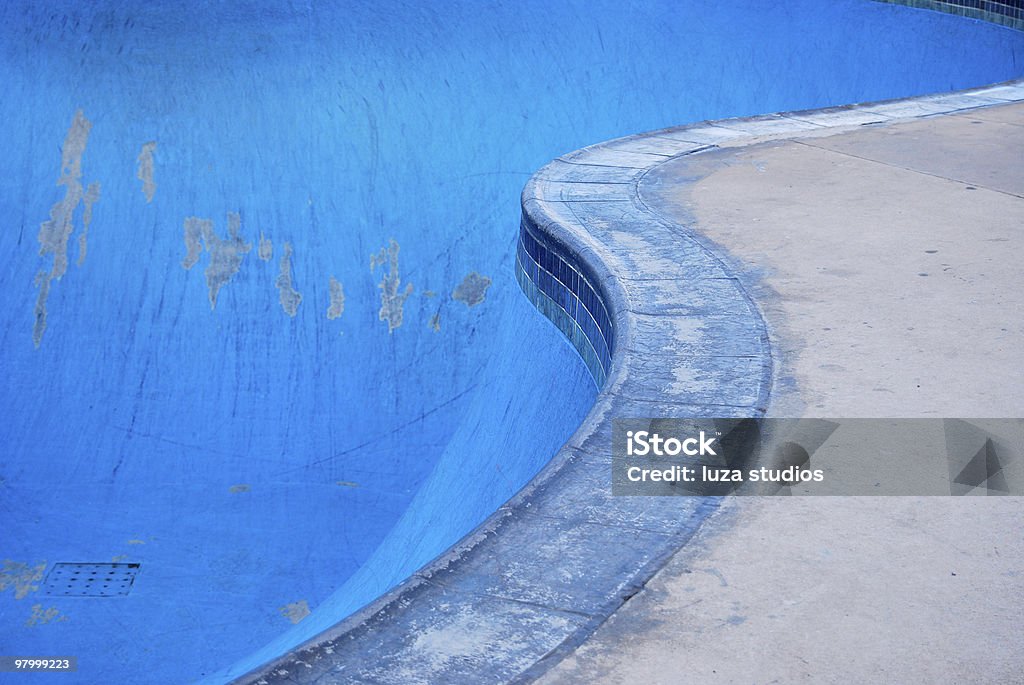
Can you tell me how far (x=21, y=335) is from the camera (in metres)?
6.81

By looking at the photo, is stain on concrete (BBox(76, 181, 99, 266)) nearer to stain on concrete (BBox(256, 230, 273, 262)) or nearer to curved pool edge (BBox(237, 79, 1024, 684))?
stain on concrete (BBox(256, 230, 273, 262))

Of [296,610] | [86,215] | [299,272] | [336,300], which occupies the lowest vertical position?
[296,610]

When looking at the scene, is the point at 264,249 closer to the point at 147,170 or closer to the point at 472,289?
the point at 147,170

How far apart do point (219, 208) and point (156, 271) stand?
0.64m

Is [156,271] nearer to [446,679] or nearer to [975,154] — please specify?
[975,154]

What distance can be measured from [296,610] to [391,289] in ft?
7.97

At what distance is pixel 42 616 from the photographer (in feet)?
17.2

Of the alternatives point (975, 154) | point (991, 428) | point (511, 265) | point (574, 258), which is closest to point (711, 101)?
point (511, 265)

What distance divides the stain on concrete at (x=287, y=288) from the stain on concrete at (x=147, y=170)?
109 cm

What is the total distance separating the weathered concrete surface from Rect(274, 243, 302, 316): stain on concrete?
289 cm

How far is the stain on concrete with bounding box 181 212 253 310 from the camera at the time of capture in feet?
23.2

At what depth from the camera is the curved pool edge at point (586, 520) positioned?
1.83m

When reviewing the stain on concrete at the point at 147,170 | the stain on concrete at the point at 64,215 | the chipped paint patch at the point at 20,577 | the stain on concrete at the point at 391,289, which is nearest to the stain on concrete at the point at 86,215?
the stain on concrete at the point at 64,215

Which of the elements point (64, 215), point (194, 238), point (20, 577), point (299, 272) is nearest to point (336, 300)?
point (299, 272)
